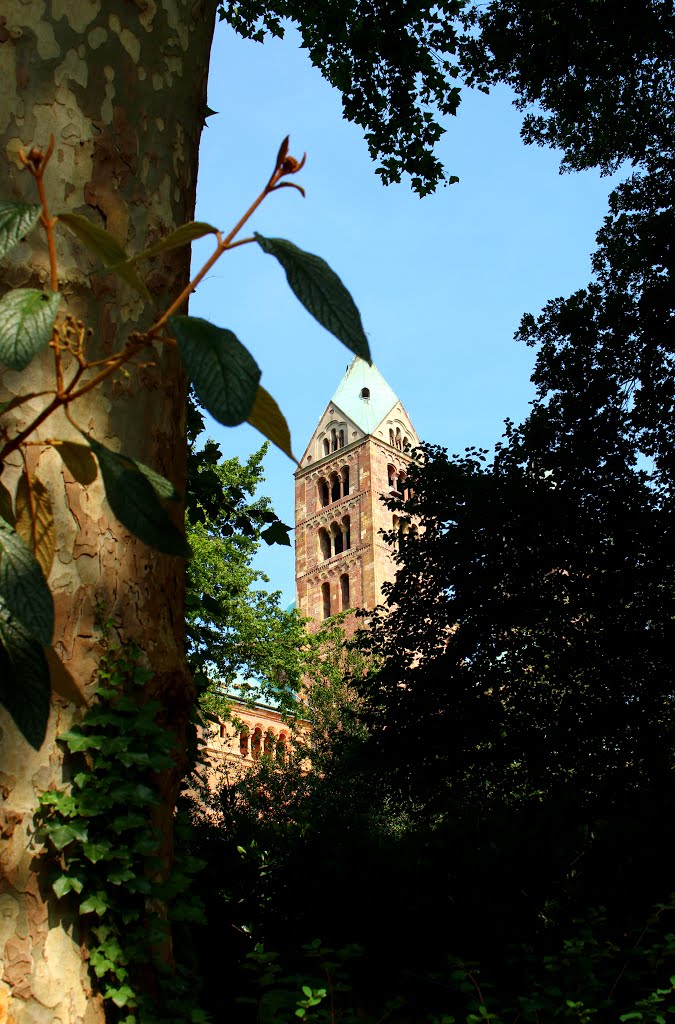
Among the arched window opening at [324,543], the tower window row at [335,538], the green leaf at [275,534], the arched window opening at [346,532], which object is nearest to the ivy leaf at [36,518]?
the green leaf at [275,534]

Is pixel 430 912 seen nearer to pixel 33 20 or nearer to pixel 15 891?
pixel 15 891

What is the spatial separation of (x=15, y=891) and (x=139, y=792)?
0.98ft

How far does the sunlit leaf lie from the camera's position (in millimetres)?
927

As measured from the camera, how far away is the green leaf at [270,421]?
3.04ft

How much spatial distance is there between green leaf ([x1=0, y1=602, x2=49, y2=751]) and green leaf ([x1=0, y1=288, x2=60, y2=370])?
0.25 m

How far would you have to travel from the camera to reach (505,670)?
37.2 ft

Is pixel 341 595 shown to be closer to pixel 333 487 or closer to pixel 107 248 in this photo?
pixel 333 487

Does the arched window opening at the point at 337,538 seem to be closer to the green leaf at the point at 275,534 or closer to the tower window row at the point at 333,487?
the tower window row at the point at 333,487

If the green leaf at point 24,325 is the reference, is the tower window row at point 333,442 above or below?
above

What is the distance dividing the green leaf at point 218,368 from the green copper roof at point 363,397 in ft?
151

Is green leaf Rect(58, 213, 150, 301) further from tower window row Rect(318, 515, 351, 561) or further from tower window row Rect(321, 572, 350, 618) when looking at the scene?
tower window row Rect(318, 515, 351, 561)

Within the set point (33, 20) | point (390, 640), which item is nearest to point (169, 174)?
point (33, 20)

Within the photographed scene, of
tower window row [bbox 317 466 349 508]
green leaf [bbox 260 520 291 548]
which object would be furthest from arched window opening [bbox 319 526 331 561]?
green leaf [bbox 260 520 291 548]

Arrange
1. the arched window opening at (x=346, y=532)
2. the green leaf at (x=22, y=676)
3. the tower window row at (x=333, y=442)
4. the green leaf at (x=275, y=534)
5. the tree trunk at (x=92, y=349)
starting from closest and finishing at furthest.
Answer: the green leaf at (x=22, y=676)
the tree trunk at (x=92, y=349)
the green leaf at (x=275, y=534)
the arched window opening at (x=346, y=532)
the tower window row at (x=333, y=442)
